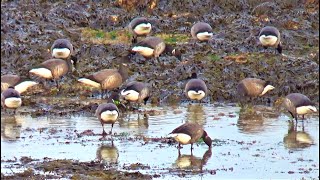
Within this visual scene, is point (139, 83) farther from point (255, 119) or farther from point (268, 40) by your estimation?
point (268, 40)

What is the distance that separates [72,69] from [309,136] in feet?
22.1

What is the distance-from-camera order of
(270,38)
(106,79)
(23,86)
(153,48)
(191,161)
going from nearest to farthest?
(191,161) → (23,86) → (106,79) → (153,48) → (270,38)

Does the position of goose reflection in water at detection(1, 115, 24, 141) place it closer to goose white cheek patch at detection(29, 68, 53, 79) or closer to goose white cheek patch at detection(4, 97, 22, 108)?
goose white cheek patch at detection(4, 97, 22, 108)

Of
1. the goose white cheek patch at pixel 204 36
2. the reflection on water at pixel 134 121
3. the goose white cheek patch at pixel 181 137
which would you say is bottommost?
the goose white cheek patch at pixel 181 137

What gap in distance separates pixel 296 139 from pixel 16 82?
6.37 m

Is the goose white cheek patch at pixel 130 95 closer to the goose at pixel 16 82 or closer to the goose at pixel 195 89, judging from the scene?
the goose at pixel 195 89

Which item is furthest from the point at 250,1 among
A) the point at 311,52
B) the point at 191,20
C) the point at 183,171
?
the point at 183,171

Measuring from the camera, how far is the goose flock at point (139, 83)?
15797 millimetres

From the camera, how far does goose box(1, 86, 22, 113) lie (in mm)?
17438

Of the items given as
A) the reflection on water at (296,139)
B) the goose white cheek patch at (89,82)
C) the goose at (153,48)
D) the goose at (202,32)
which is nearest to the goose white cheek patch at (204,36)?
the goose at (202,32)

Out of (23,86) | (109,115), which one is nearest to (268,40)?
(23,86)

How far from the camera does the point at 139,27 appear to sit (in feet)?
74.9

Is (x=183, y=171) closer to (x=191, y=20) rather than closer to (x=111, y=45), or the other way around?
(x=111, y=45)

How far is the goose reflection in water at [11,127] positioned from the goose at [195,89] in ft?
11.3
